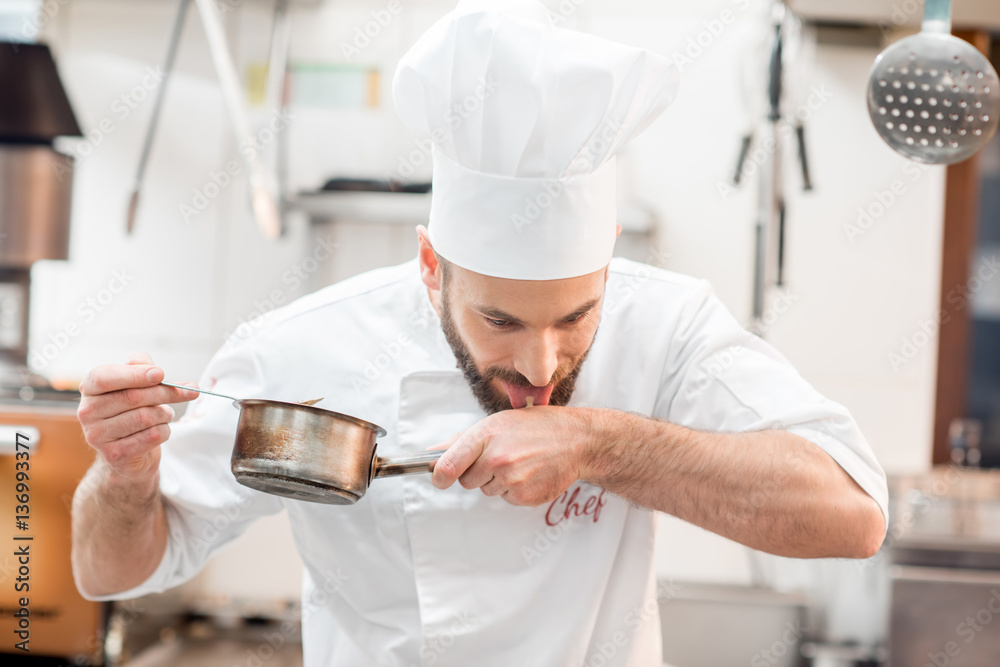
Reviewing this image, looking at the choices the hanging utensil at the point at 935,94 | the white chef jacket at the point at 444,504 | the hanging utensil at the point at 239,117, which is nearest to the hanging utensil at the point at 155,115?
the hanging utensil at the point at 239,117

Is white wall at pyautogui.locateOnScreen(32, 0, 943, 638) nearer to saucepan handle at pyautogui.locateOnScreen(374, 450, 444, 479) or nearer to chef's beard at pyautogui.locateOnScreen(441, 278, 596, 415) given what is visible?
A: chef's beard at pyautogui.locateOnScreen(441, 278, 596, 415)

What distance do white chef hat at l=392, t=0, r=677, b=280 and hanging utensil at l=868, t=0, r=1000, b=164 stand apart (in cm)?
32

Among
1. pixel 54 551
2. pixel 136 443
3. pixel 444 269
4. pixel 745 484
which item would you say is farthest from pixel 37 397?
pixel 745 484

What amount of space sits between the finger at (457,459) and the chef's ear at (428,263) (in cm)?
32

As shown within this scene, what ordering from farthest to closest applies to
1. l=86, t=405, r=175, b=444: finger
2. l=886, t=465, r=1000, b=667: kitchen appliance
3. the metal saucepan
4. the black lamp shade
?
the black lamp shade → l=886, t=465, r=1000, b=667: kitchen appliance → l=86, t=405, r=175, b=444: finger → the metal saucepan

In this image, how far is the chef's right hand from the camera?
0.99 metres

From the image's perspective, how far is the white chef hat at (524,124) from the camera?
98 cm

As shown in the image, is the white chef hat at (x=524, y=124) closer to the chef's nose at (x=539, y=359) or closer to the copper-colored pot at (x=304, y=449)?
the chef's nose at (x=539, y=359)

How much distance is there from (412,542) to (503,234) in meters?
0.47

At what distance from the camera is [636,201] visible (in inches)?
101

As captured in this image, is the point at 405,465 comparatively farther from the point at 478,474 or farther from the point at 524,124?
the point at 524,124

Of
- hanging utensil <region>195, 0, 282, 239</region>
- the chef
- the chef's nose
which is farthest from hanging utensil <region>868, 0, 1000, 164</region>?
hanging utensil <region>195, 0, 282, 239</region>

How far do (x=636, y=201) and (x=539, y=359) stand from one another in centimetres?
161

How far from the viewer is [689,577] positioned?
8.49ft
